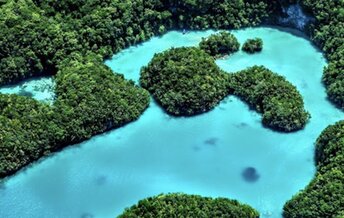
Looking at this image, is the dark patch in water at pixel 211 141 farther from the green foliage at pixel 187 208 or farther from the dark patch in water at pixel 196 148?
the green foliage at pixel 187 208

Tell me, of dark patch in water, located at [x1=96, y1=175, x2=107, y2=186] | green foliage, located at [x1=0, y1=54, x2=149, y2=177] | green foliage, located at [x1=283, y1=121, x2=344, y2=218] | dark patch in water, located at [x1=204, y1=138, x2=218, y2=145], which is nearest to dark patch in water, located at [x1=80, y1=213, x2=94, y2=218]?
dark patch in water, located at [x1=96, y1=175, x2=107, y2=186]

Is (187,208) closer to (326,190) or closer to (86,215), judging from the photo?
(86,215)

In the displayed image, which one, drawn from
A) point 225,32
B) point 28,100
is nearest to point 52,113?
point 28,100

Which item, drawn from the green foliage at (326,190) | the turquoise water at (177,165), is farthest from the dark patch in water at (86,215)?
the green foliage at (326,190)

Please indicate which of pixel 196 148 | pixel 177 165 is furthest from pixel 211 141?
pixel 177 165

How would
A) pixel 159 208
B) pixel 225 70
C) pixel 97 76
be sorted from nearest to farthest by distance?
pixel 159 208 → pixel 97 76 → pixel 225 70

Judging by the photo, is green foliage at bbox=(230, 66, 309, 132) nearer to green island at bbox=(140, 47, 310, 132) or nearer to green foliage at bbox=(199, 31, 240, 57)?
green island at bbox=(140, 47, 310, 132)

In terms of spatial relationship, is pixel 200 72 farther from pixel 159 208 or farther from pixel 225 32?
pixel 159 208
